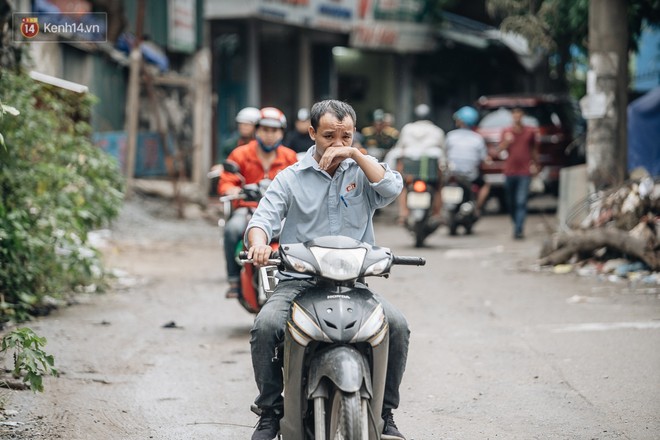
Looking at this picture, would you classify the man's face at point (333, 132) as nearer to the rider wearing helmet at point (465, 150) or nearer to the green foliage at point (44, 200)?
the green foliage at point (44, 200)

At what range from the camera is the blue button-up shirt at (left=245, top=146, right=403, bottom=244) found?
4.72 metres

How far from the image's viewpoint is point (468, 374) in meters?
6.77

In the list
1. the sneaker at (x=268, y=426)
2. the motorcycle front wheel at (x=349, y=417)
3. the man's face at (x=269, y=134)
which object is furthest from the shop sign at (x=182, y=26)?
the motorcycle front wheel at (x=349, y=417)

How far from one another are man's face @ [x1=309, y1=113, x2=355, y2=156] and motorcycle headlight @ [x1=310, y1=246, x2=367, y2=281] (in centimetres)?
61

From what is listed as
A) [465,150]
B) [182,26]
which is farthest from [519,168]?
[182,26]

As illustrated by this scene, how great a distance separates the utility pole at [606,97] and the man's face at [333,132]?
890cm

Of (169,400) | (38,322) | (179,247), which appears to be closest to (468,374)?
(169,400)

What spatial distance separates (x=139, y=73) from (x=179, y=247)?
12.8 ft

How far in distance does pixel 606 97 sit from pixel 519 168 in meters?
2.60

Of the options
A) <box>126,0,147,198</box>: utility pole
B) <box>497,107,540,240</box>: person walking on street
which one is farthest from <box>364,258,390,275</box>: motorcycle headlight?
<box>126,0,147,198</box>: utility pole

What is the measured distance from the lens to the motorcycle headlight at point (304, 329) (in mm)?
4191

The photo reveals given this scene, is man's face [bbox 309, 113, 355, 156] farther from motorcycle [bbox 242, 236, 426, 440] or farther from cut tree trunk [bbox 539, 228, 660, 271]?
cut tree trunk [bbox 539, 228, 660, 271]

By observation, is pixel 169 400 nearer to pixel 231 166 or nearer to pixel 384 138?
pixel 231 166

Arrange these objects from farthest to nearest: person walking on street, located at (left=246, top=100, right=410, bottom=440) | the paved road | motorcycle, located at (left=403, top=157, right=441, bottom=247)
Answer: motorcycle, located at (left=403, top=157, right=441, bottom=247)
the paved road
person walking on street, located at (left=246, top=100, right=410, bottom=440)
